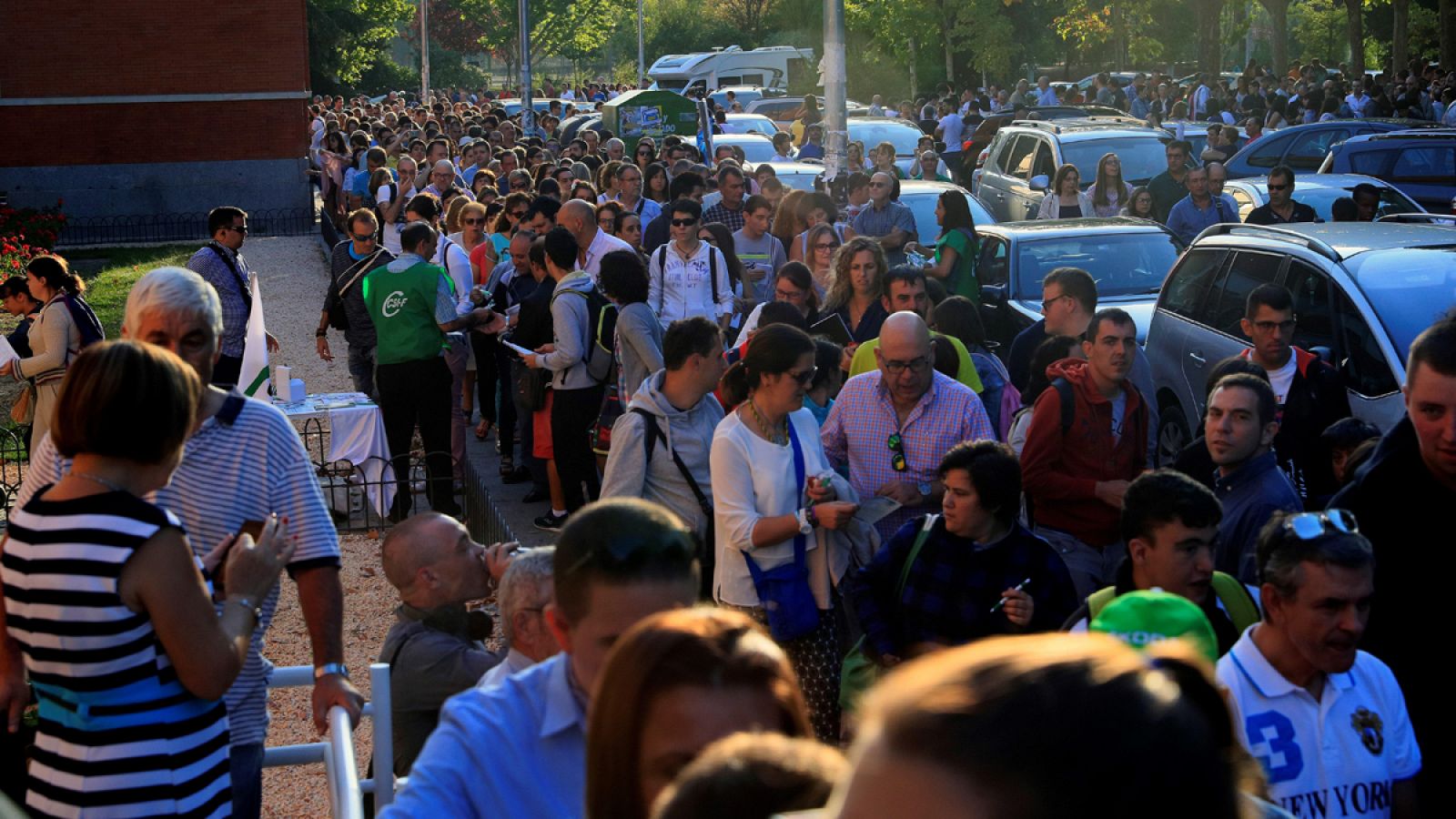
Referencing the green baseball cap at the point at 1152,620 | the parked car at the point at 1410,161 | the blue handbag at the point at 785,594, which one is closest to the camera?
the green baseball cap at the point at 1152,620

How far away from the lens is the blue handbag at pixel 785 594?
590cm

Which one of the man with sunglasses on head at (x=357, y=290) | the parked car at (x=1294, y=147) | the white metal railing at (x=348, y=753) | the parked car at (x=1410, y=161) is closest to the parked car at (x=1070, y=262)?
the man with sunglasses on head at (x=357, y=290)

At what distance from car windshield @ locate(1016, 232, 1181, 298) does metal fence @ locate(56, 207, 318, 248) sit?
22346 mm

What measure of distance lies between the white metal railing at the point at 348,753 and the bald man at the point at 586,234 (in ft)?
21.0

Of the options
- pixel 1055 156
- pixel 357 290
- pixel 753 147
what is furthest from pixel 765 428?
pixel 753 147

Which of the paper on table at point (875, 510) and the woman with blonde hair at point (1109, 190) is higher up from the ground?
the woman with blonde hair at point (1109, 190)

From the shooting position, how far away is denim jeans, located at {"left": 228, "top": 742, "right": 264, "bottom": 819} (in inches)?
156

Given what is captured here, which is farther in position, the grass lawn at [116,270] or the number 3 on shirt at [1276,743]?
the grass lawn at [116,270]

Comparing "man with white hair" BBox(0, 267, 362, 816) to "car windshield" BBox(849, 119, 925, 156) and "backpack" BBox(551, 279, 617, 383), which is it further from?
"car windshield" BBox(849, 119, 925, 156)

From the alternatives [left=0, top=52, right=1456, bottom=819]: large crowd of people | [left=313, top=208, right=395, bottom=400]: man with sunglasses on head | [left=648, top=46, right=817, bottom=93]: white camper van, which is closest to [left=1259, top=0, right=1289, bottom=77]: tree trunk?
[left=648, top=46, right=817, bottom=93]: white camper van

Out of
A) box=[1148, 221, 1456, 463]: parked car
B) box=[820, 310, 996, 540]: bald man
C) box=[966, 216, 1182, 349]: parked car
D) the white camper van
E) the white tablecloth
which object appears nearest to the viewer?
box=[820, 310, 996, 540]: bald man

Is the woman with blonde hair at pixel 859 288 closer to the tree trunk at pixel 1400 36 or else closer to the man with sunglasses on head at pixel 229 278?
the man with sunglasses on head at pixel 229 278

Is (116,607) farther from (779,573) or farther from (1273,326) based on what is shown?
(1273,326)

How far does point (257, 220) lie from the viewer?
3297cm
